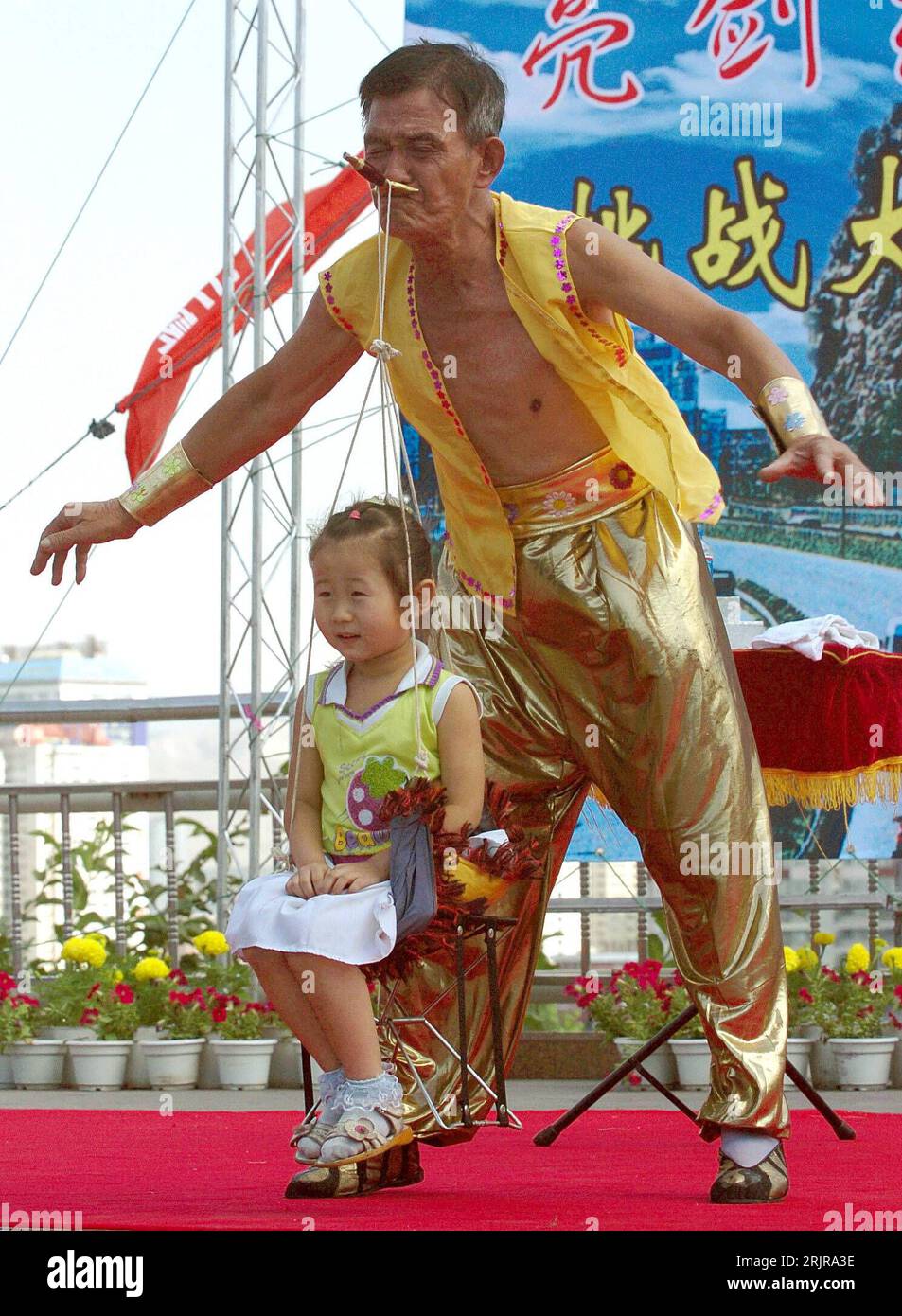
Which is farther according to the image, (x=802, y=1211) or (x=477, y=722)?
(x=477, y=722)

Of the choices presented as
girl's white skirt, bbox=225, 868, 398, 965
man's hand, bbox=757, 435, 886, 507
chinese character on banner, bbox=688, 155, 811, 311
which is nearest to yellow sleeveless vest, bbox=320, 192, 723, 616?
man's hand, bbox=757, 435, 886, 507

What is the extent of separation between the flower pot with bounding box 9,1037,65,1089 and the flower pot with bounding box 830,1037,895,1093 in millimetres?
2163

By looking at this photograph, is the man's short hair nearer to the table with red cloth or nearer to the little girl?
the little girl

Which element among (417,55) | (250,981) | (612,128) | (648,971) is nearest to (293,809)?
(417,55)

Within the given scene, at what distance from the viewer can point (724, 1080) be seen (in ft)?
9.17

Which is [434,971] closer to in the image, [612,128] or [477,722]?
[477,722]

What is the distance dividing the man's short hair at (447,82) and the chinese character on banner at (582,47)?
326cm

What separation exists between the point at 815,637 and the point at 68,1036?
2861 millimetres

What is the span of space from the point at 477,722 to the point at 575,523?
38cm

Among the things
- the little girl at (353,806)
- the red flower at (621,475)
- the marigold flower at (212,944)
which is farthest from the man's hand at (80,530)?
the marigold flower at (212,944)

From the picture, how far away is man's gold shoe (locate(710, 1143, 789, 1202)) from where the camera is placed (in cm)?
265

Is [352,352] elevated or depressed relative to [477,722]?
elevated

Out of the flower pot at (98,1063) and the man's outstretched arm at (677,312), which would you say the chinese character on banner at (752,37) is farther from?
the flower pot at (98,1063)

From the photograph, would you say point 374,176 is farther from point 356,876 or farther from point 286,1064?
point 286,1064
